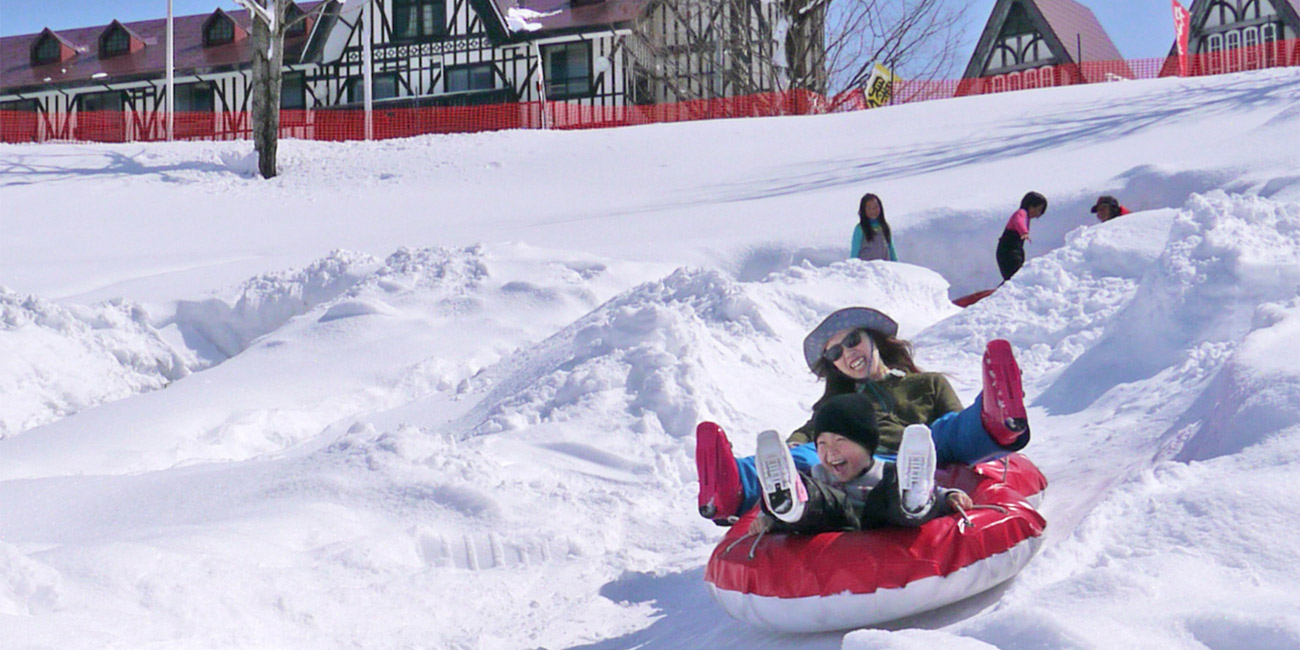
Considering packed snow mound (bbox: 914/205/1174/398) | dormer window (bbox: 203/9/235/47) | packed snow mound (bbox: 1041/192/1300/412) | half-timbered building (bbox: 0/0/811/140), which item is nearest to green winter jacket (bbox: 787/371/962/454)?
packed snow mound (bbox: 1041/192/1300/412)

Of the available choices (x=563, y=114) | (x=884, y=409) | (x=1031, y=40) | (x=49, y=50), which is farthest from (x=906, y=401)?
(x=49, y=50)

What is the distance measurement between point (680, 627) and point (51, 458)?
13.9ft

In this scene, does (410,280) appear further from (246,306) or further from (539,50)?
(539,50)

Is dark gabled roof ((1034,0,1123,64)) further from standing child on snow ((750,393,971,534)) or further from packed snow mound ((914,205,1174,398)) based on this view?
standing child on snow ((750,393,971,534))

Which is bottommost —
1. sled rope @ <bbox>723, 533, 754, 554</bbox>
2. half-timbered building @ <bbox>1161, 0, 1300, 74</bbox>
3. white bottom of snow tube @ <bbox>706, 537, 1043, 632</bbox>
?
→ white bottom of snow tube @ <bbox>706, 537, 1043, 632</bbox>

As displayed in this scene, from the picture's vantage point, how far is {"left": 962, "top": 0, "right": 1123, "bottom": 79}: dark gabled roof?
31969mm

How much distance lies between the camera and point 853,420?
12.0 feet

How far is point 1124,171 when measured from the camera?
12.4 metres

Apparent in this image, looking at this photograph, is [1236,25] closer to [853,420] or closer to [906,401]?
[906,401]

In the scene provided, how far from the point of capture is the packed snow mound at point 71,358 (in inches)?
337

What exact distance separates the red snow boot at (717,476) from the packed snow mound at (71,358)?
6.17 m

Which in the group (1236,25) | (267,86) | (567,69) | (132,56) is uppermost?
(132,56)

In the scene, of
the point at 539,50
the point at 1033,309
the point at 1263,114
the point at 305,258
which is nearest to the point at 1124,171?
the point at 1263,114

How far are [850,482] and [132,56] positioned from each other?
32.6m
